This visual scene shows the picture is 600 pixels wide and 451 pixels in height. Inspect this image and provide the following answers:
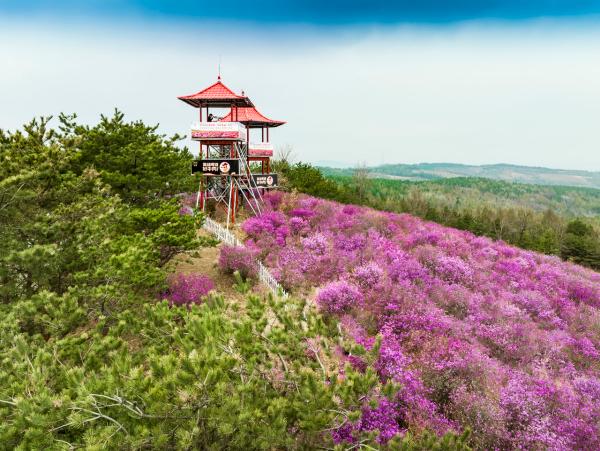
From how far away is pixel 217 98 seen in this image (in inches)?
909

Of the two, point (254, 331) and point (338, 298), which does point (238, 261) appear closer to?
point (338, 298)

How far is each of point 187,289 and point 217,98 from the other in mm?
13831

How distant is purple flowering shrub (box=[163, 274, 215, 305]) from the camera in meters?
13.6

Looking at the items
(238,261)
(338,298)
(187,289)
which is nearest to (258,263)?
(238,261)

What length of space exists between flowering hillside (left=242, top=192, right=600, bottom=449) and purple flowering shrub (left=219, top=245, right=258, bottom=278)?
874mm

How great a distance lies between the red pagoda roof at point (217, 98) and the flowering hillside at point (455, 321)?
7565mm

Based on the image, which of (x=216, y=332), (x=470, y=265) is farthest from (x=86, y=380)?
(x=470, y=265)

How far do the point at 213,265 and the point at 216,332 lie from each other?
38.9 ft

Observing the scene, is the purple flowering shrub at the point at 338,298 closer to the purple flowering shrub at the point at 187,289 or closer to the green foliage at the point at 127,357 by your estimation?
the purple flowering shrub at the point at 187,289

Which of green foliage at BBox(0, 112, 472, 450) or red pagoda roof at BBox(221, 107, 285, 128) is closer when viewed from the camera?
green foliage at BBox(0, 112, 472, 450)

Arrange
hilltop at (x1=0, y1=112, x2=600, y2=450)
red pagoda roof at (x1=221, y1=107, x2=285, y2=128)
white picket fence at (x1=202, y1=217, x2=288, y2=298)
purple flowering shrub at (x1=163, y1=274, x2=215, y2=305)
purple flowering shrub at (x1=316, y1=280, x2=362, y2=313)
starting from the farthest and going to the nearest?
red pagoda roof at (x1=221, y1=107, x2=285, y2=128) → white picket fence at (x1=202, y1=217, x2=288, y2=298) → purple flowering shrub at (x1=163, y1=274, x2=215, y2=305) → purple flowering shrub at (x1=316, y1=280, x2=362, y2=313) → hilltop at (x1=0, y1=112, x2=600, y2=450)

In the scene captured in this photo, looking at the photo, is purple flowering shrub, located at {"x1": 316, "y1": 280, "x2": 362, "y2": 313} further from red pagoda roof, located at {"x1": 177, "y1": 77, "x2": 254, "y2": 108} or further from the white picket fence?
red pagoda roof, located at {"x1": 177, "y1": 77, "x2": 254, "y2": 108}

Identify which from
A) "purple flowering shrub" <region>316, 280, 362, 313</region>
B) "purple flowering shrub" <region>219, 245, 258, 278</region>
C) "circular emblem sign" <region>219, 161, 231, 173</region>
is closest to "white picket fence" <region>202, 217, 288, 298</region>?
"purple flowering shrub" <region>219, 245, 258, 278</region>

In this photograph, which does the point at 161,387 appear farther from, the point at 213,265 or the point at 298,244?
the point at 298,244
